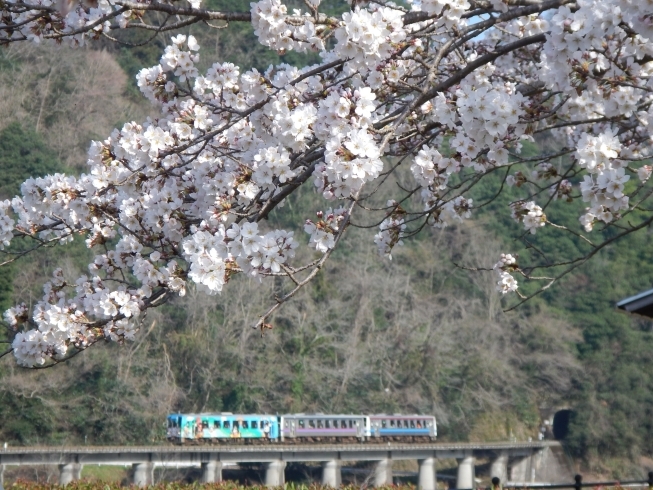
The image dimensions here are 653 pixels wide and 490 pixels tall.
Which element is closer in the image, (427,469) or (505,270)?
(505,270)

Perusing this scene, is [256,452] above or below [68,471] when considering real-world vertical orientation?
above

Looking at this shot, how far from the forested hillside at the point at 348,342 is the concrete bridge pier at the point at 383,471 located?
2.38 m

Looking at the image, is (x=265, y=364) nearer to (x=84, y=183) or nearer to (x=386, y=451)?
(x=386, y=451)

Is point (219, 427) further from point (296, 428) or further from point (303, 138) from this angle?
point (303, 138)

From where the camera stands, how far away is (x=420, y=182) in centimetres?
466

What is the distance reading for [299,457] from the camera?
97.6 feet

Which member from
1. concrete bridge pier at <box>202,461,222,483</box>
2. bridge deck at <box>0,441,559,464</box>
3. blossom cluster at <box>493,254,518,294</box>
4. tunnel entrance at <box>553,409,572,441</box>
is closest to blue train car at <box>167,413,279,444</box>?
bridge deck at <box>0,441,559,464</box>

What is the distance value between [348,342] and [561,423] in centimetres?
944

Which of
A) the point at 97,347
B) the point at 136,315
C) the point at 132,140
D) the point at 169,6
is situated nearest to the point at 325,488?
the point at 136,315

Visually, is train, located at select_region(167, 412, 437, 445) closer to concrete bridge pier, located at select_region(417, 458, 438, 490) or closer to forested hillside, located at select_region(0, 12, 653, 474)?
concrete bridge pier, located at select_region(417, 458, 438, 490)

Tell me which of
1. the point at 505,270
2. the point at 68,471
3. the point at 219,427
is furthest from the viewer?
the point at 219,427

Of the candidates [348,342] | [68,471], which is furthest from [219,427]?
[348,342]

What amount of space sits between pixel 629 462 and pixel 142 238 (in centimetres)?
3116

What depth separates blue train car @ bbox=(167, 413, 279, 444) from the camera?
27000 mm
